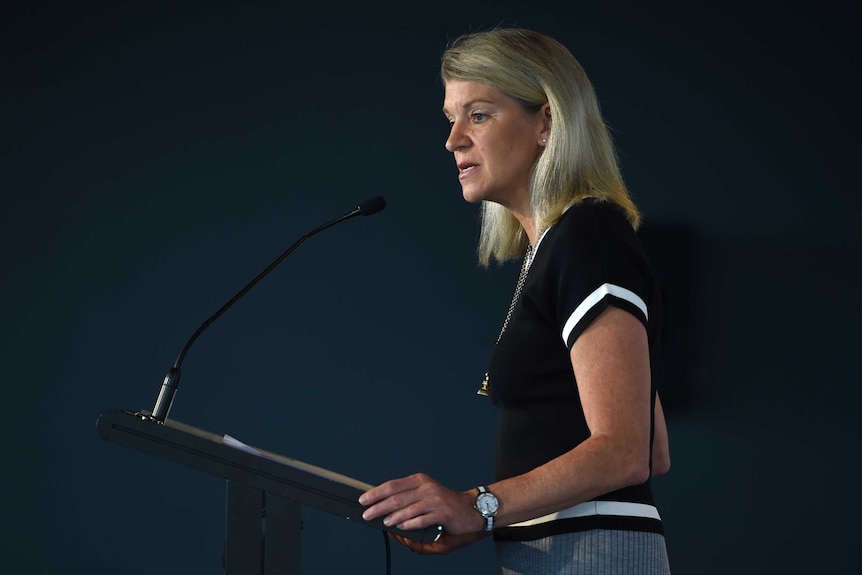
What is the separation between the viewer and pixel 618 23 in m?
2.87

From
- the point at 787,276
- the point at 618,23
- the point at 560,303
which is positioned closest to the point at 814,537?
the point at 787,276

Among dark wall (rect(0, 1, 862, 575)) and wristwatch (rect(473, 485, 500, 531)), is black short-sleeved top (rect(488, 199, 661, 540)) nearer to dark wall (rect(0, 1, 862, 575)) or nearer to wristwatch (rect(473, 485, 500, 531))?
wristwatch (rect(473, 485, 500, 531))

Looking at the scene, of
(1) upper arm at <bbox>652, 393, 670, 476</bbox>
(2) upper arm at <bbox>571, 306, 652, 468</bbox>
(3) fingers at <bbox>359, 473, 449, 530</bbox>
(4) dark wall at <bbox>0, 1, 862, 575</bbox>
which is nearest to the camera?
(3) fingers at <bbox>359, 473, 449, 530</bbox>

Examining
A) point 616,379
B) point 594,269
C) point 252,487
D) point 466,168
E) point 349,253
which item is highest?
point 349,253

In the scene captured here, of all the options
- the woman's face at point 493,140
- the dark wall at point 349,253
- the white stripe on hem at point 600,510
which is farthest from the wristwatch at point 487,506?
the dark wall at point 349,253

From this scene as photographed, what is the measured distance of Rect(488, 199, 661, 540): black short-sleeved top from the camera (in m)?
1.26

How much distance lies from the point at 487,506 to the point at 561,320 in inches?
10.6

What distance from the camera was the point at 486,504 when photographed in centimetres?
117

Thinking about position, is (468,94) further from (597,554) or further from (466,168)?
(597,554)

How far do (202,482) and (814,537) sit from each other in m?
1.80

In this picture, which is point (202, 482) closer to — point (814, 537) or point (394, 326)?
point (394, 326)

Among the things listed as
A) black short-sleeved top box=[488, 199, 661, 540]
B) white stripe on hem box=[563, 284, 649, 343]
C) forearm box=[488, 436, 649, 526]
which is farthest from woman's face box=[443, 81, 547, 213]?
forearm box=[488, 436, 649, 526]

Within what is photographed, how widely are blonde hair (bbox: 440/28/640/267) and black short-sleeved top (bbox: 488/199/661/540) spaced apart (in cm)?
9

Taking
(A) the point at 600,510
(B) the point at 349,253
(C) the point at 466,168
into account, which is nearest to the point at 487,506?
(A) the point at 600,510
